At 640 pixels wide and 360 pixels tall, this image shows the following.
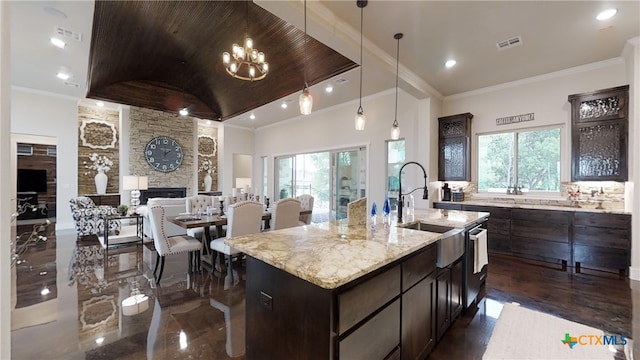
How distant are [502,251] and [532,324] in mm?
4120

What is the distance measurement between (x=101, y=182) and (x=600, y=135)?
1137 cm

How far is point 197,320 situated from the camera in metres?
2.52

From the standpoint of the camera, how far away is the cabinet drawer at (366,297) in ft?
4.10

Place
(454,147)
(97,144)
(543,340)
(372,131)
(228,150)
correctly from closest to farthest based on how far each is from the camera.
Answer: (543,340)
(454,147)
(372,131)
(97,144)
(228,150)

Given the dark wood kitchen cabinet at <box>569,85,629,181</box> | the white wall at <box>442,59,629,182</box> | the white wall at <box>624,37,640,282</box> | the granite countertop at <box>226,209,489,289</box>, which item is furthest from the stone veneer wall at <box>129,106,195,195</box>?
the white wall at <box>624,37,640,282</box>

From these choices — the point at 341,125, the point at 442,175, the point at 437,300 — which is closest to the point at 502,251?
the point at 442,175

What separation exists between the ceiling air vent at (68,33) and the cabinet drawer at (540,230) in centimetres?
775

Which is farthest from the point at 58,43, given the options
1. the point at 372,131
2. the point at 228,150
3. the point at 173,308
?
the point at 372,131

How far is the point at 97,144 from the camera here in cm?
782

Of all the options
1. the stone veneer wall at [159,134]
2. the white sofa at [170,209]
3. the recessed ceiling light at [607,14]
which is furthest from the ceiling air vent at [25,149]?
the recessed ceiling light at [607,14]

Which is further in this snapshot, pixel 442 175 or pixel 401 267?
pixel 442 175

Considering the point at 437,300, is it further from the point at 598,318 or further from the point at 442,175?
the point at 442,175

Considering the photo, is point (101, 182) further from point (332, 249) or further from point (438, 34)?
point (438, 34)

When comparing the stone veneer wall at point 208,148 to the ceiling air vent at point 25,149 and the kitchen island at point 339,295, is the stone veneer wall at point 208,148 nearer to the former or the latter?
the ceiling air vent at point 25,149
